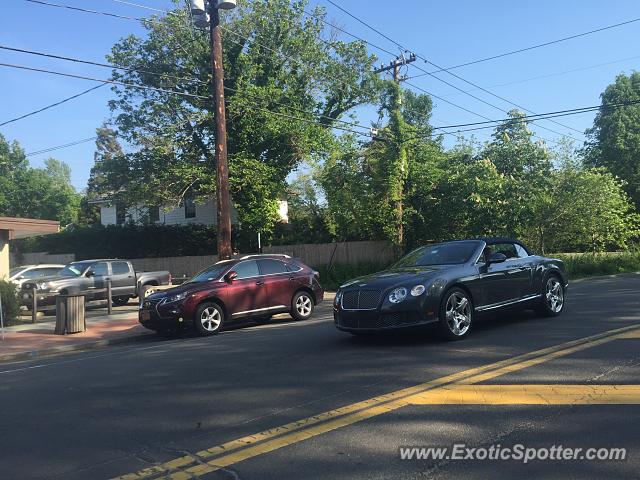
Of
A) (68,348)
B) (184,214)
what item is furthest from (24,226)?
(184,214)

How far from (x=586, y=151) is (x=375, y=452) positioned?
152ft

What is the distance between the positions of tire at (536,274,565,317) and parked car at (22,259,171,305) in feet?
38.2

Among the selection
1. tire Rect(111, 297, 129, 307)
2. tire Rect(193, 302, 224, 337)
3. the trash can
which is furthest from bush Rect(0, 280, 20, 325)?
tire Rect(193, 302, 224, 337)

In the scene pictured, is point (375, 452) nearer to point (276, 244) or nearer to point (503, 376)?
point (503, 376)

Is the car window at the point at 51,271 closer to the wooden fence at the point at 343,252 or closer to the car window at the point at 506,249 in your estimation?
the wooden fence at the point at 343,252

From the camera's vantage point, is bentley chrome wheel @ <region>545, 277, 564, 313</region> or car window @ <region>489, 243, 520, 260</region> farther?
bentley chrome wheel @ <region>545, 277, 564, 313</region>

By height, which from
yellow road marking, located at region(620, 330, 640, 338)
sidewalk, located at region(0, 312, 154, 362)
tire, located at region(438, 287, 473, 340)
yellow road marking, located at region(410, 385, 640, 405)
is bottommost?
sidewalk, located at region(0, 312, 154, 362)

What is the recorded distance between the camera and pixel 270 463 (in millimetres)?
4070

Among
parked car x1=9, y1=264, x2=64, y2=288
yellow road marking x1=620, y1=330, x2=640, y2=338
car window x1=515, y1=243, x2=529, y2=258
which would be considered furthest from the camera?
parked car x1=9, y1=264, x2=64, y2=288

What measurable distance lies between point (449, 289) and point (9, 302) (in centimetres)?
1271

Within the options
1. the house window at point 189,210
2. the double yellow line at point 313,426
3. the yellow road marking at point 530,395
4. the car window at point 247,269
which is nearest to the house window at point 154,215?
the house window at point 189,210

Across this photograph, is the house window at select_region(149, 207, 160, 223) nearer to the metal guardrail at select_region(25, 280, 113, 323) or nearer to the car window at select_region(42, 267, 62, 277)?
the car window at select_region(42, 267, 62, 277)

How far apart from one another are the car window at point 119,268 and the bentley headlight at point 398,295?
48.3 feet

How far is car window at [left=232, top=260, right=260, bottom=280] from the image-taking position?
12418mm
